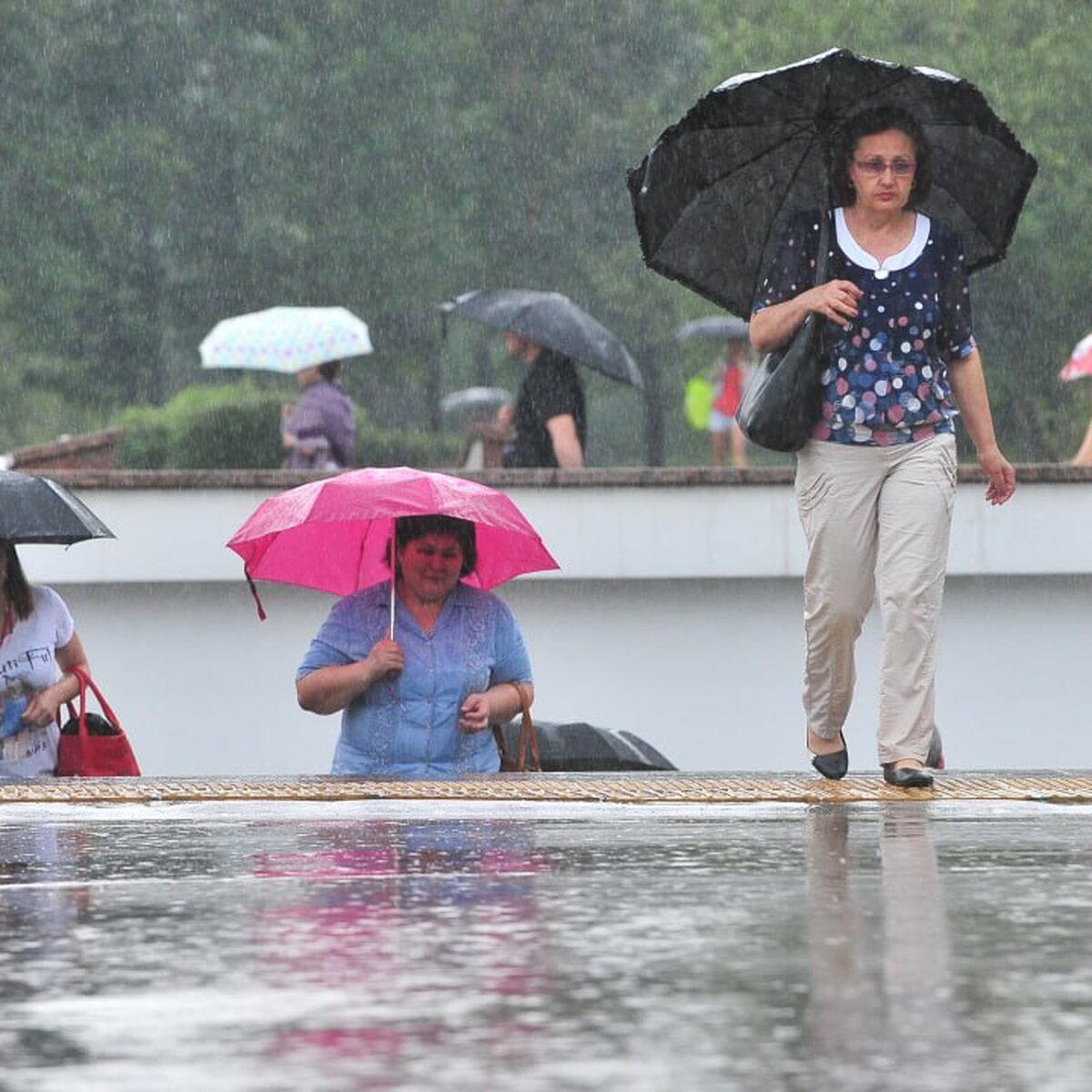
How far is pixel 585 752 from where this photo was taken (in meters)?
11.3

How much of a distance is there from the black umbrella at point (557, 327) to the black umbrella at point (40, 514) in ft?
20.6

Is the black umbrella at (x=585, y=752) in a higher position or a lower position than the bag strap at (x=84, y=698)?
lower

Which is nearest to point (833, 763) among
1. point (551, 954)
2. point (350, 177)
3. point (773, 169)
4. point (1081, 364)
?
point (773, 169)

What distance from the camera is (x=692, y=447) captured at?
207ft

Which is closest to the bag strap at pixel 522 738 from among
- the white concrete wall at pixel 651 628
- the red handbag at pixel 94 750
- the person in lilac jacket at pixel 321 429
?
the red handbag at pixel 94 750

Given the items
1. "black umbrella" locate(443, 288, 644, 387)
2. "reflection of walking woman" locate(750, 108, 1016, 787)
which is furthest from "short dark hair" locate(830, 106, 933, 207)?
"black umbrella" locate(443, 288, 644, 387)

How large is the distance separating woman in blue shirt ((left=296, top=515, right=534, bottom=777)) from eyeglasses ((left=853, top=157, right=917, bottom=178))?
207cm

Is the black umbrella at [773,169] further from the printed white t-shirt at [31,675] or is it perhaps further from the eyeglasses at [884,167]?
the printed white t-shirt at [31,675]

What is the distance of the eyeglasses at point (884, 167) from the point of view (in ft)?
27.7

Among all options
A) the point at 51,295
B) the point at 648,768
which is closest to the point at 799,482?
the point at 648,768

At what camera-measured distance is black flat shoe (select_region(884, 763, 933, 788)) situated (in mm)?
8406

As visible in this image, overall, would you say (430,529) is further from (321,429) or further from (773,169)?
(321,429)

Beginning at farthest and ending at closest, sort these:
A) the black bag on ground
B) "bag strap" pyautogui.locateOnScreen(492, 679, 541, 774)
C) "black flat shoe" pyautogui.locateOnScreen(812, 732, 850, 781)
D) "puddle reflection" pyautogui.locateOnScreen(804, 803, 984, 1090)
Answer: "bag strap" pyautogui.locateOnScreen(492, 679, 541, 774), "black flat shoe" pyautogui.locateOnScreen(812, 732, 850, 781), the black bag on ground, "puddle reflection" pyautogui.locateOnScreen(804, 803, 984, 1090)

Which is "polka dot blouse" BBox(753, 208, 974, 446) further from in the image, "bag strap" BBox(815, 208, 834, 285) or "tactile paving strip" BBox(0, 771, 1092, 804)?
"tactile paving strip" BBox(0, 771, 1092, 804)
